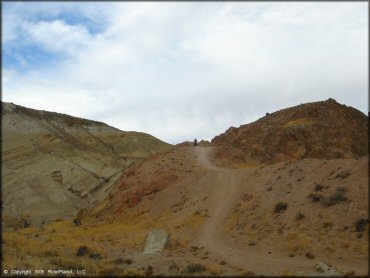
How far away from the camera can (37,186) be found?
148ft

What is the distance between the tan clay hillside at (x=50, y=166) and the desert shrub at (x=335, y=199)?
2525 centimetres

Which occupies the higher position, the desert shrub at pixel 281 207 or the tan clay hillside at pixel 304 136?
the tan clay hillside at pixel 304 136

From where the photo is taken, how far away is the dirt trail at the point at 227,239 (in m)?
18.1

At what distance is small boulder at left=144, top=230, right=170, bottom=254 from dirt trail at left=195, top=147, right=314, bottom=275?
5.97 ft

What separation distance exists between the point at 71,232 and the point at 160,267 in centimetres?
1487

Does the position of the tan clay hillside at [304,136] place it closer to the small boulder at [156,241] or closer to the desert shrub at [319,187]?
the desert shrub at [319,187]

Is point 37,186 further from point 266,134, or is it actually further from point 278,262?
point 278,262

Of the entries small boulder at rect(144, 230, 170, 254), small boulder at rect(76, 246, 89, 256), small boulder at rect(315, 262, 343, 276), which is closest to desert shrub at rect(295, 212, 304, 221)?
small boulder at rect(315, 262, 343, 276)

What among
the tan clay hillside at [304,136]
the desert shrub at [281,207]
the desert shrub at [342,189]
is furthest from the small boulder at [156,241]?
the tan clay hillside at [304,136]

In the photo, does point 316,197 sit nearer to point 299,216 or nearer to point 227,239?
point 299,216

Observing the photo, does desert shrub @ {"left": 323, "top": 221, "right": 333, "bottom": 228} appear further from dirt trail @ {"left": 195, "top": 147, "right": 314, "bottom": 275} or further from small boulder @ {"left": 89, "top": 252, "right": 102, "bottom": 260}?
small boulder @ {"left": 89, "top": 252, "right": 102, "bottom": 260}

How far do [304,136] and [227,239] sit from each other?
1910cm

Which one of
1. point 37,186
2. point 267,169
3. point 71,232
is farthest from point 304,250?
point 37,186

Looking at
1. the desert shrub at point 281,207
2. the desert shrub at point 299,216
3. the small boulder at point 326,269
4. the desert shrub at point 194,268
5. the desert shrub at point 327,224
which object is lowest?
the desert shrub at point 194,268
